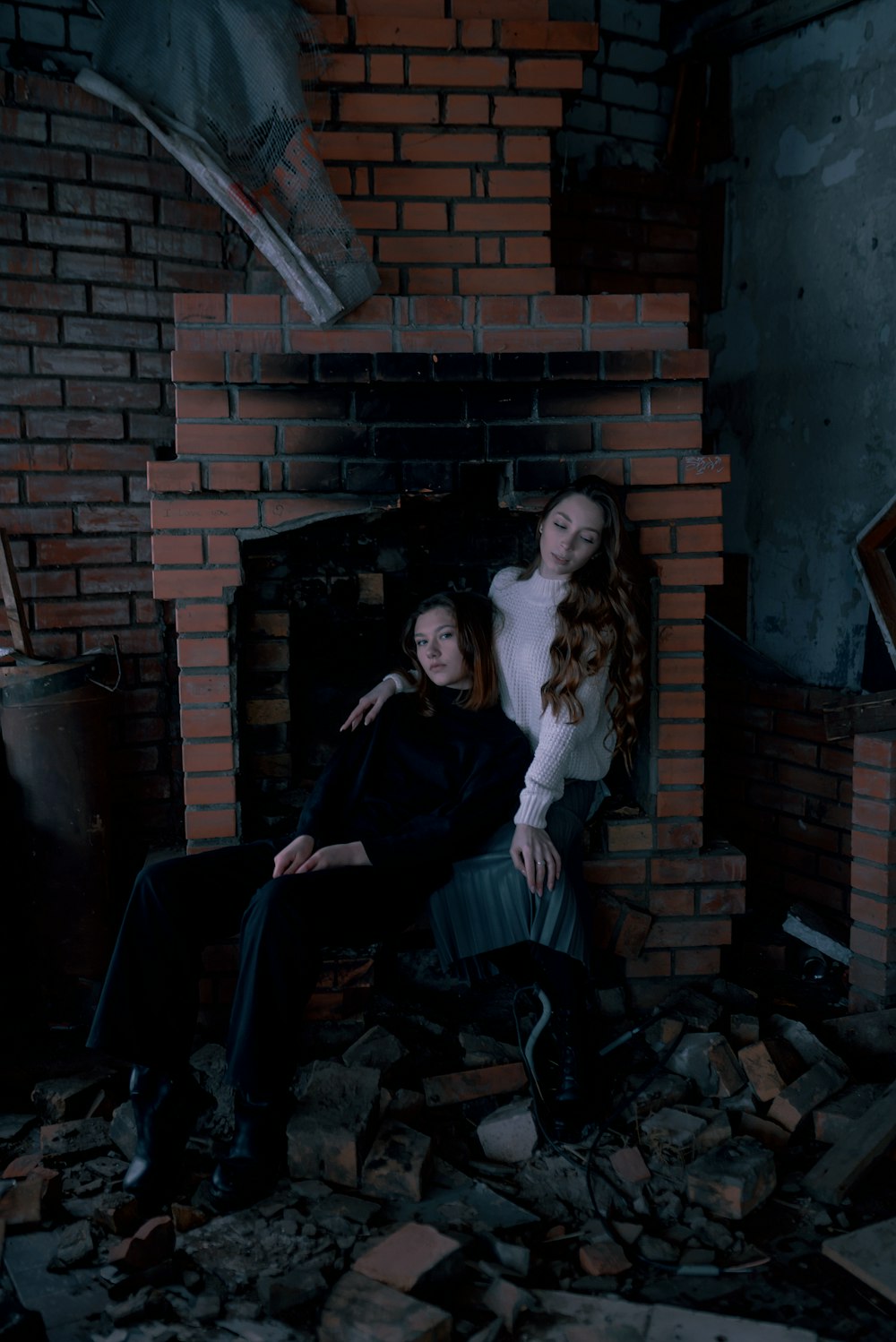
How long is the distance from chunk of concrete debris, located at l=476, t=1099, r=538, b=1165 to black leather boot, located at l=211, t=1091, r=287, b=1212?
1.57ft

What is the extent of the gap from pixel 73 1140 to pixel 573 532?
6.28 ft

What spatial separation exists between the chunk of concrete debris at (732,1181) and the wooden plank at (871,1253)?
0.17m

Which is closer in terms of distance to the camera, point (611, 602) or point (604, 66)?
point (611, 602)

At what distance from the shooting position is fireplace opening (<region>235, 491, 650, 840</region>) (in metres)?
3.28

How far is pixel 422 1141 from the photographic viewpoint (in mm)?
2268

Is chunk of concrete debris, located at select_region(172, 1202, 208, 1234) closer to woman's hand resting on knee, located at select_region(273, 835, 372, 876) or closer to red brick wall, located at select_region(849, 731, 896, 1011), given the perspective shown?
woman's hand resting on knee, located at select_region(273, 835, 372, 876)

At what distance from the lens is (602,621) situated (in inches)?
106

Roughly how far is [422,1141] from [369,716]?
1099 millimetres

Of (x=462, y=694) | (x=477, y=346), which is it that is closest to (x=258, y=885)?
(x=462, y=694)

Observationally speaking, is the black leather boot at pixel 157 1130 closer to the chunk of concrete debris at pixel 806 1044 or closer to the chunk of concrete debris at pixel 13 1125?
the chunk of concrete debris at pixel 13 1125

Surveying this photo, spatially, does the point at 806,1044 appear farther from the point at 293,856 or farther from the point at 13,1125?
the point at 13,1125

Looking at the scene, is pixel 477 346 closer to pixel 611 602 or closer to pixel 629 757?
pixel 611 602

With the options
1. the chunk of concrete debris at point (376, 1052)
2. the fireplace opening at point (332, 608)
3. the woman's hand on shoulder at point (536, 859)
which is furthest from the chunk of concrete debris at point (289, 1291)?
the fireplace opening at point (332, 608)

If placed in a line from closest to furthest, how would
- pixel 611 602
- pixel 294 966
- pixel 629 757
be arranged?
pixel 294 966 < pixel 611 602 < pixel 629 757
